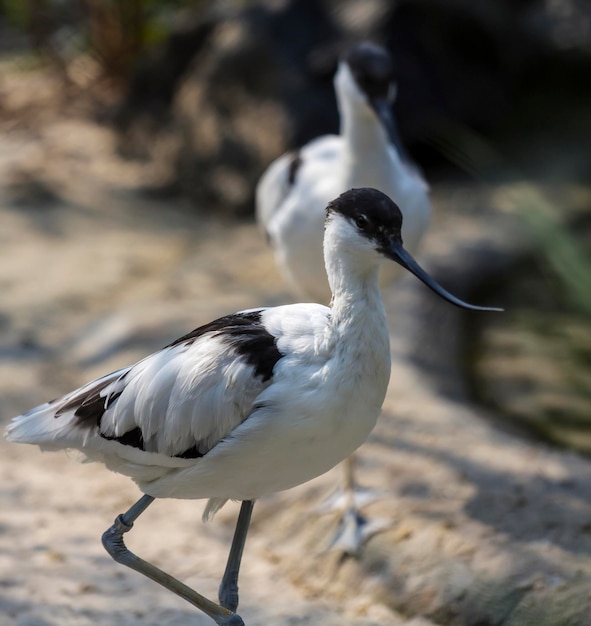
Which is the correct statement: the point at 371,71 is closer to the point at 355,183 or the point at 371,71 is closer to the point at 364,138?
the point at 364,138

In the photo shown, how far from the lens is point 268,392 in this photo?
2346 mm

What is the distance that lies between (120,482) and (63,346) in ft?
3.99

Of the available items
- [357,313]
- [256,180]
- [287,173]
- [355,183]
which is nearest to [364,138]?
[355,183]

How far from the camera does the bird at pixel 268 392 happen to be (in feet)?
7.63

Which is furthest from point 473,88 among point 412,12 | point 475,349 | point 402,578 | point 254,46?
point 402,578

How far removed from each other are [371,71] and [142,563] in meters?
2.03

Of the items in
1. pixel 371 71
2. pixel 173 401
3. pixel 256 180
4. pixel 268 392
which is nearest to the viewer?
pixel 268 392

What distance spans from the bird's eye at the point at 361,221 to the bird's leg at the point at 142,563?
0.96 metres

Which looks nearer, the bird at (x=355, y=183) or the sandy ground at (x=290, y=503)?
the sandy ground at (x=290, y=503)

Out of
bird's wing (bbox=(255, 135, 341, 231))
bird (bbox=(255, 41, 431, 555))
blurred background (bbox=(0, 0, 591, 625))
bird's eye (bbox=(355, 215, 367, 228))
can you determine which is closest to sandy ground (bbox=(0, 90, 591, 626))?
blurred background (bbox=(0, 0, 591, 625))

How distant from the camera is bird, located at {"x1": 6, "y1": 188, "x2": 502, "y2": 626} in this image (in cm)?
233

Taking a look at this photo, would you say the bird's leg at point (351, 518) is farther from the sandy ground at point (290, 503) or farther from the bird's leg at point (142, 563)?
the bird's leg at point (142, 563)

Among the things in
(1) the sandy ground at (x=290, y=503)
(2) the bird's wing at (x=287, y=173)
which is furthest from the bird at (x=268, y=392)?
(2) the bird's wing at (x=287, y=173)

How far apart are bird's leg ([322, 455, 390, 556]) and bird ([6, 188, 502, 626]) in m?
0.85
